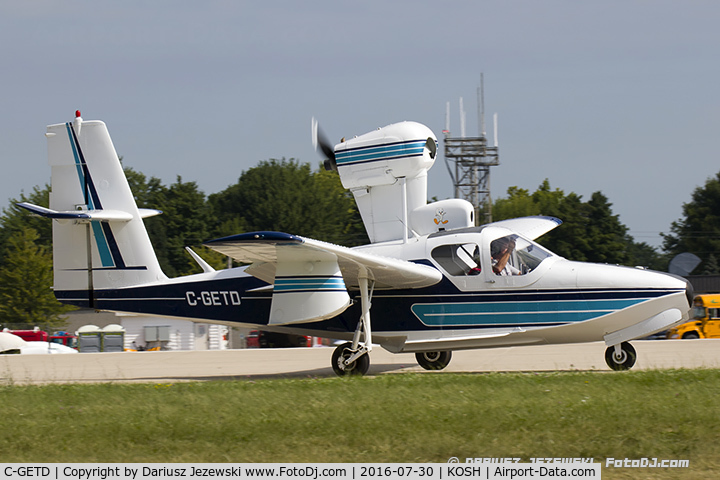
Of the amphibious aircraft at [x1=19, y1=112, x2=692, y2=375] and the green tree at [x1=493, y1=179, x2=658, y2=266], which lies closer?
the amphibious aircraft at [x1=19, y1=112, x2=692, y2=375]

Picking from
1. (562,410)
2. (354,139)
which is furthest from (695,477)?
(354,139)

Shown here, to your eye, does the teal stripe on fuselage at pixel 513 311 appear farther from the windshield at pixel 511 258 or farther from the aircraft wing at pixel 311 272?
the aircraft wing at pixel 311 272

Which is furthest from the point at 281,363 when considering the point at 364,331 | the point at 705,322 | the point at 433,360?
the point at 705,322

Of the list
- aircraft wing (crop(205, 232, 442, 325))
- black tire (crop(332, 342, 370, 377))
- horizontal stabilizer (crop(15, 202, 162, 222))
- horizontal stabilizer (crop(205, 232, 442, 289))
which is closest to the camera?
horizontal stabilizer (crop(205, 232, 442, 289))

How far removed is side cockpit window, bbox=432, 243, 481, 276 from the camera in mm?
11984

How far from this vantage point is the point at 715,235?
6981 centimetres

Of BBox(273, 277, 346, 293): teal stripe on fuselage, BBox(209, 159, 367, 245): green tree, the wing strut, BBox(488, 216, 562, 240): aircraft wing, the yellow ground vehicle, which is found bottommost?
the yellow ground vehicle

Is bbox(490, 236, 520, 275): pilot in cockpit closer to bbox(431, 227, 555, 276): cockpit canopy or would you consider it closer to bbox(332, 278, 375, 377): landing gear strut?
bbox(431, 227, 555, 276): cockpit canopy

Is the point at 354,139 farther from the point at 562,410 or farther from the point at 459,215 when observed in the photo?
the point at 562,410

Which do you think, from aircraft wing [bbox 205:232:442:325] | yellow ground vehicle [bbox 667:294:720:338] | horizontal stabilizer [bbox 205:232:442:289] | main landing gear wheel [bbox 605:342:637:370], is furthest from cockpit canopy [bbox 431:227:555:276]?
yellow ground vehicle [bbox 667:294:720:338]

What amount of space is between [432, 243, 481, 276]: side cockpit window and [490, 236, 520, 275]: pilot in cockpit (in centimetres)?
26

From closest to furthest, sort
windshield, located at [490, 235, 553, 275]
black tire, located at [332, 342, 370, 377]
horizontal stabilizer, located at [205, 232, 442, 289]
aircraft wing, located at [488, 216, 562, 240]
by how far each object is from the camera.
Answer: horizontal stabilizer, located at [205, 232, 442, 289]
windshield, located at [490, 235, 553, 275]
black tire, located at [332, 342, 370, 377]
aircraft wing, located at [488, 216, 562, 240]

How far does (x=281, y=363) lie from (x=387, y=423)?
7.79 m

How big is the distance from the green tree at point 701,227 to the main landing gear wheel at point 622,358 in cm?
6364
